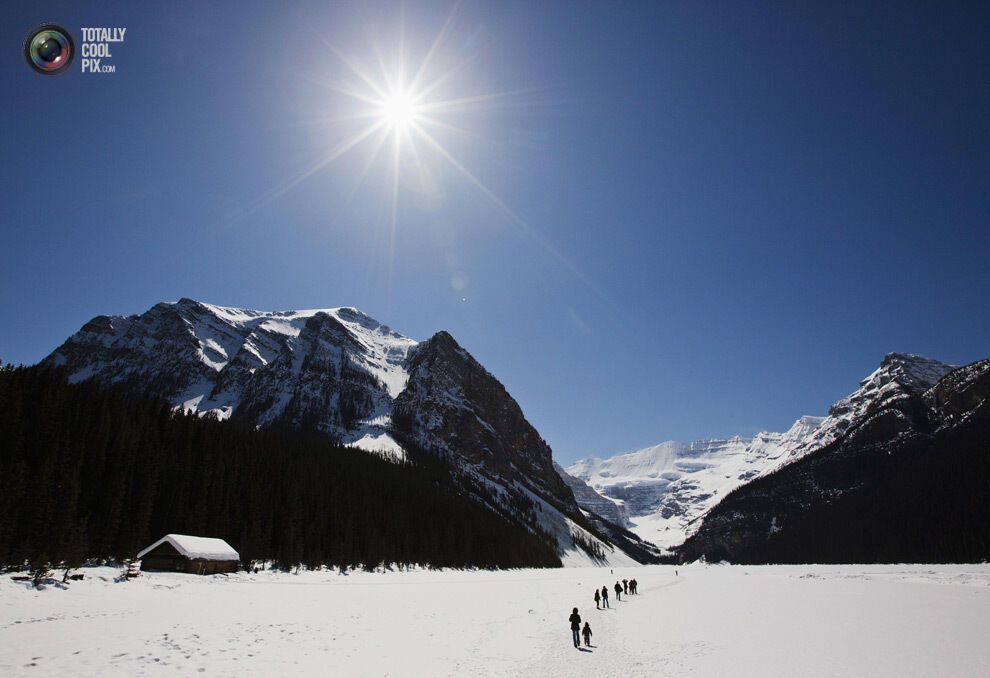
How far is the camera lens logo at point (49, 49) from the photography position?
20391 mm

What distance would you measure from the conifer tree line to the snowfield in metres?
6.61

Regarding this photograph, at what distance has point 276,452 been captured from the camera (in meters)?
80.9

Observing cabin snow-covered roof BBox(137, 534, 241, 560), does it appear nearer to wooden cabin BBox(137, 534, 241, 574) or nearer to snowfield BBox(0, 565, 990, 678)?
wooden cabin BBox(137, 534, 241, 574)


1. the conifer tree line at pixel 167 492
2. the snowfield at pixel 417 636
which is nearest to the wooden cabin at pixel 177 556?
the conifer tree line at pixel 167 492

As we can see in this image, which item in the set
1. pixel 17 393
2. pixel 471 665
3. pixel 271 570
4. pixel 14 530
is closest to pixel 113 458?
pixel 17 393

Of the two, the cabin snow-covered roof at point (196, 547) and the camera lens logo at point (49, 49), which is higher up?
the camera lens logo at point (49, 49)

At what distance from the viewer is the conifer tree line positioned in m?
37.7

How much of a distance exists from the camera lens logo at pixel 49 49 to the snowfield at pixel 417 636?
74.5 ft

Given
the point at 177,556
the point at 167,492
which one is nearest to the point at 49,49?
the point at 177,556

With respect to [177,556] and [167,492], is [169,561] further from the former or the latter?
[167,492]

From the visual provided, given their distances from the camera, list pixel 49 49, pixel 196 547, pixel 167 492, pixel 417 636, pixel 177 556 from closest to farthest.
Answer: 1. pixel 49 49
2. pixel 417 636
3. pixel 177 556
4. pixel 196 547
5. pixel 167 492

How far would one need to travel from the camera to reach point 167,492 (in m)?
54.5

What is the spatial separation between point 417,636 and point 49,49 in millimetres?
32985

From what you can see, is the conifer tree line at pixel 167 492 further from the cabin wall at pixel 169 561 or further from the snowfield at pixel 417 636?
the snowfield at pixel 417 636
